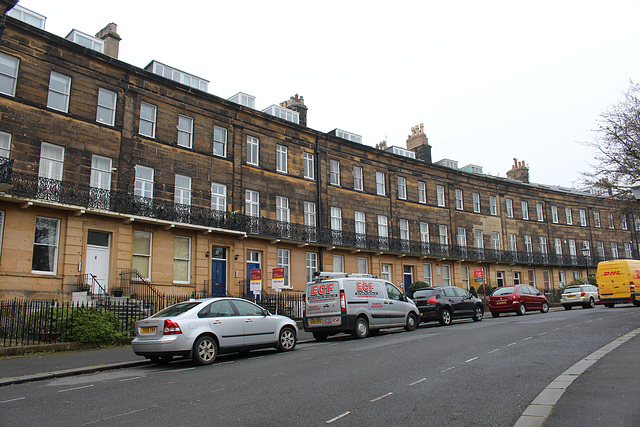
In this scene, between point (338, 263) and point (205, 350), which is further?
point (338, 263)

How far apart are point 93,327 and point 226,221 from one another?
1141 cm

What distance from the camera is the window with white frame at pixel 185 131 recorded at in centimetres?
2531

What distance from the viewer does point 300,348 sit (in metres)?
14.8

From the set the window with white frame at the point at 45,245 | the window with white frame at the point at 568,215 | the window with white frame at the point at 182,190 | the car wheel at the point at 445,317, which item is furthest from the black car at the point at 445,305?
the window with white frame at the point at 568,215

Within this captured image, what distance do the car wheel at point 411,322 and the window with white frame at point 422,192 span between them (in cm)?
1978

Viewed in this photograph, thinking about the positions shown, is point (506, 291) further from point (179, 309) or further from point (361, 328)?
point (179, 309)

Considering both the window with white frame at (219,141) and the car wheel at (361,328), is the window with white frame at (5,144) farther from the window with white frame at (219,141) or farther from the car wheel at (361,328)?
the car wheel at (361,328)

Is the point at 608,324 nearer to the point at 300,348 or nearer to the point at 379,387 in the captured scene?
the point at 300,348

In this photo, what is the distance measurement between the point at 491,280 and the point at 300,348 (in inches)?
1196

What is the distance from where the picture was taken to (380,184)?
3553 cm

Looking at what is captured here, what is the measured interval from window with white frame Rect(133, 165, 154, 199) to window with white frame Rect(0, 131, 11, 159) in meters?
5.10

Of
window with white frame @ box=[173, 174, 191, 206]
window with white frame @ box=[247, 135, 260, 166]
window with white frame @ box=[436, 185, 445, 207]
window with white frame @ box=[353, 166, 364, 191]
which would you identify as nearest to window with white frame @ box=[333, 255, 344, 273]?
window with white frame @ box=[353, 166, 364, 191]

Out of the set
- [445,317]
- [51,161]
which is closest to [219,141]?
[51,161]

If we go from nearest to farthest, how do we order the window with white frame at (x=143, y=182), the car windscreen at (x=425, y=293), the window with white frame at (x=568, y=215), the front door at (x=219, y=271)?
the car windscreen at (x=425, y=293) → the window with white frame at (x=143, y=182) → the front door at (x=219, y=271) → the window with white frame at (x=568, y=215)
